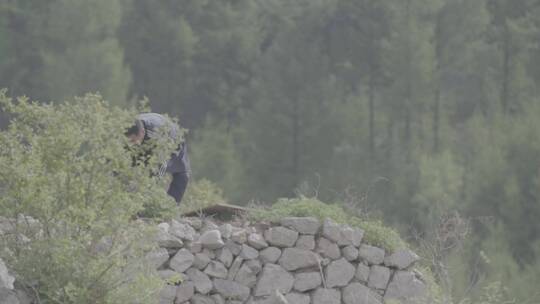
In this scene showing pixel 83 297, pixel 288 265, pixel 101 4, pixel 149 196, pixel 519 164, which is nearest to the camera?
pixel 83 297

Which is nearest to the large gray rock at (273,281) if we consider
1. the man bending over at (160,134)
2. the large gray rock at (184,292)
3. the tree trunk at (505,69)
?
the large gray rock at (184,292)

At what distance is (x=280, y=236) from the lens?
11766 mm

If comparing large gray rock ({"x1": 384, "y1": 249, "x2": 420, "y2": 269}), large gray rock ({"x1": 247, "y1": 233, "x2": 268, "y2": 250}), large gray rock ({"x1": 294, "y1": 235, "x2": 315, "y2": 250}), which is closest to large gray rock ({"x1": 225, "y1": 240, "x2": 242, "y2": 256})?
large gray rock ({"x1": 247, "y1": 233, "x2": 268, "y2": 250})

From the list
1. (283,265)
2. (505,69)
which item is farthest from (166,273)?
(505,69)

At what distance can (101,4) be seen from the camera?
45094 mm

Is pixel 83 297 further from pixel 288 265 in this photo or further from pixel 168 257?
pixel 288 265

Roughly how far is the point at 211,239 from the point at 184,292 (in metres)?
0.46

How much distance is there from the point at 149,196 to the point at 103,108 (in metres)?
1.15

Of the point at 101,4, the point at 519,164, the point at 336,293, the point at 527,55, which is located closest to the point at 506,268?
the point at 519,164

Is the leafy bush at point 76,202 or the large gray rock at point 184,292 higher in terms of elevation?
the leafy bush at point 76,202

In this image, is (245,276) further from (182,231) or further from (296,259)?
(182,231)

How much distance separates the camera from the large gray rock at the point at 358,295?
38.9 feet

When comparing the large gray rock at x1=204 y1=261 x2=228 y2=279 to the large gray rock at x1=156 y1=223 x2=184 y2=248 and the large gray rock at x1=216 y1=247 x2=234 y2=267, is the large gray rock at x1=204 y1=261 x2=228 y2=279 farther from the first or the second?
the large gray rock at x1=156 y1=223 x2=184 y2=248

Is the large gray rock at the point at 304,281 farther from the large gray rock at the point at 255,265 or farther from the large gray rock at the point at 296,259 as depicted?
the large gray rock at the point at 255,265
